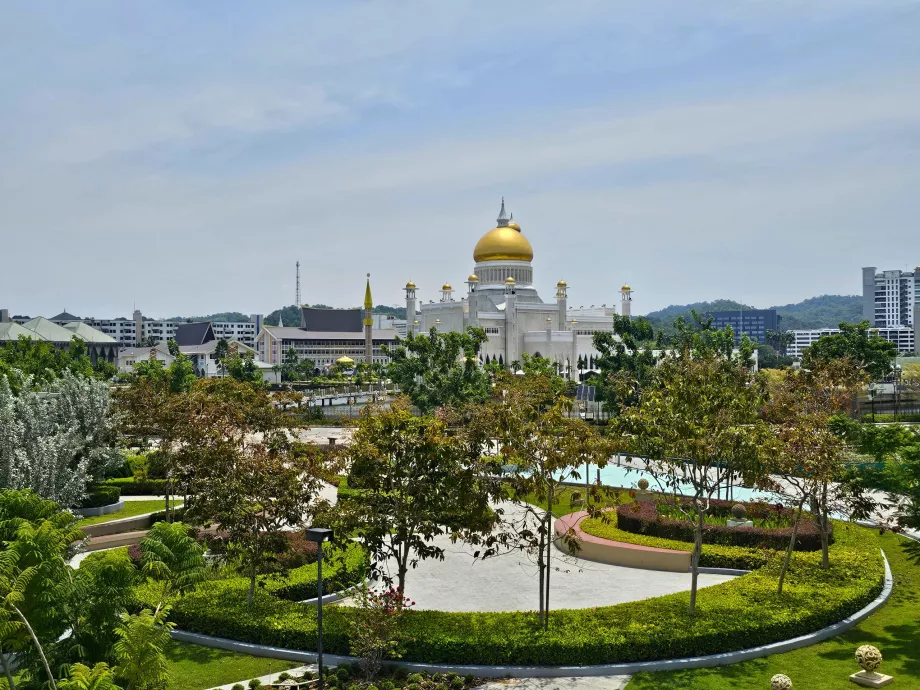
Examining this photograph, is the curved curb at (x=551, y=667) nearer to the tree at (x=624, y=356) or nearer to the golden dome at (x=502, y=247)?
the tree at (x=624, y=356)

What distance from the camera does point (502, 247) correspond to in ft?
273

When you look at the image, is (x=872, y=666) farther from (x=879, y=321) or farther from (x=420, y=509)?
(x=879, y=321)

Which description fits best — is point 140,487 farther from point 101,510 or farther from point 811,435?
point 811,435

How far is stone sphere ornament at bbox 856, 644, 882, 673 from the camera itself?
12547 mm

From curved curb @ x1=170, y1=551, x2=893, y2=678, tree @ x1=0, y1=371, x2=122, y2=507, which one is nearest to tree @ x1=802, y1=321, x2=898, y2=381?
curved curb @ x1=170, y1=551, x2=893, y2=678

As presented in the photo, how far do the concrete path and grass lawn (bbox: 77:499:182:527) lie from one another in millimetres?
10224

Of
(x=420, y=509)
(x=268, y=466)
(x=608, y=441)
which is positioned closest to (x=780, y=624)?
(x=608, y=441)

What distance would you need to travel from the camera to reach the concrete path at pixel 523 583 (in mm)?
17062

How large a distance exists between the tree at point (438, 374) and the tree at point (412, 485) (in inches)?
1030

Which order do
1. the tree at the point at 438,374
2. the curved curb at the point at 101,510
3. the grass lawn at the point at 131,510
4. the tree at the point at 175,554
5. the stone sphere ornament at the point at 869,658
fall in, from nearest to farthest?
the stone sphere ornament at the point at 869,658
the tree at the point at 175,554
the grass lawn at the point at 131,510
the curved curb at the point at 101,510
the tree at the point at 438,374

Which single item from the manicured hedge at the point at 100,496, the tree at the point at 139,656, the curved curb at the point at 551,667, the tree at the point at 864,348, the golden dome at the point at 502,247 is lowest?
the curved curb at the point at 551,667

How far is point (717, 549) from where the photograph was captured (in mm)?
19484

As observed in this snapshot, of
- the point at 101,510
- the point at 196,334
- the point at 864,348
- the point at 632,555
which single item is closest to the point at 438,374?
the point at 101,510

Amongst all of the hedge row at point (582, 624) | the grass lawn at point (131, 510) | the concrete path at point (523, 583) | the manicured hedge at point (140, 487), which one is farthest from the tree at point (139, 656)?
the manicured hedge at point (140, 487)
